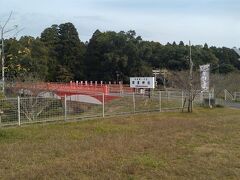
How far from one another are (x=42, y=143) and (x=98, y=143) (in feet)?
4.86

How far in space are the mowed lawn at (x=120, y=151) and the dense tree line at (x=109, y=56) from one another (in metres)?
53.3

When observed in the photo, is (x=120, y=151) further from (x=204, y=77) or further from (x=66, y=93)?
(x=204, y=77)

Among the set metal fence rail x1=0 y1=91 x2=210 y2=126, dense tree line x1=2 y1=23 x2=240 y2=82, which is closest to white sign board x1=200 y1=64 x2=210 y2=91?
metal fence rail x1=0 y1=91 x2=210 y2=126

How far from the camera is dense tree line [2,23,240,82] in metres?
71.3

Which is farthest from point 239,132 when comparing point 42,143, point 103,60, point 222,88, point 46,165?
point 103,60

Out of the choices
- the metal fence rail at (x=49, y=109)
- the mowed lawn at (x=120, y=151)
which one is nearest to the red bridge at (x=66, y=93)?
the metal fence rail at (x=49, y=109)

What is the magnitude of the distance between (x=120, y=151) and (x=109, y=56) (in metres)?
61.0

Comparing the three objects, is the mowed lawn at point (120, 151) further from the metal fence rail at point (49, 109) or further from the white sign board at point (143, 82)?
the white sign board at point (143, 82)

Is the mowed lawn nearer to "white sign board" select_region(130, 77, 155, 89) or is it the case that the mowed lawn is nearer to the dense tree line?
"white sign board" select_region(130, 77, 155, 89)

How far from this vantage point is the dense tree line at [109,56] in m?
71.3

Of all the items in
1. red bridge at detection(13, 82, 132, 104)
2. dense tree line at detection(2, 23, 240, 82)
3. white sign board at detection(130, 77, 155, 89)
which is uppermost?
dense tree line at detection(2, 23, 240, 82)

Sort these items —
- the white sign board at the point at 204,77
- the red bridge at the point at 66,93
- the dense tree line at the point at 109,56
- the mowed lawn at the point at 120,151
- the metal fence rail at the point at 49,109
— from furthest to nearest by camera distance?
1. the dense tree line at the point at 109,56
2. the white sign board at the point at 204,77
3. the red bridge at the point at 66,93
4. the metal fence rail at the point at 49,109
5. the mowed lawn at the point at 120,151

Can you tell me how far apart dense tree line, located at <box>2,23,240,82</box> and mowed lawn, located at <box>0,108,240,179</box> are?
53.3m

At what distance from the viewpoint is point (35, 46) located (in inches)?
2579
